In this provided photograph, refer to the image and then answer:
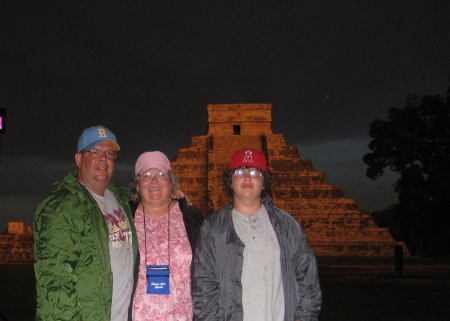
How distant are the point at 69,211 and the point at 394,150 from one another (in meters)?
26.4

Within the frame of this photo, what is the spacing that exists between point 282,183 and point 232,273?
845 inches

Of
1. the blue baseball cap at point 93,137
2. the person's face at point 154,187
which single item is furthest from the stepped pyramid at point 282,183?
the blue baseball cap at point 93,137

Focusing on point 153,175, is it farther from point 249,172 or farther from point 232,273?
point 232,273

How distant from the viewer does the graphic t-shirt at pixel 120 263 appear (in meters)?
2.99

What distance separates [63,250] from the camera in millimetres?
2721

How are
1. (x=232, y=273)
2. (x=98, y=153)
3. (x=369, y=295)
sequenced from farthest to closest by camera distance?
(x=369, y=295) < (x=98, y=153) < (x=232, y=273)

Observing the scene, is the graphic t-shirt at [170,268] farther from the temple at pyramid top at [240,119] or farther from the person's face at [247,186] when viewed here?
the temple at pyramid top at [240,119]

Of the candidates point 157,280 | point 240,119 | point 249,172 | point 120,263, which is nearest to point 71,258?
point 120,263

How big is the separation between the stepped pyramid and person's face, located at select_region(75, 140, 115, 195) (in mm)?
15393

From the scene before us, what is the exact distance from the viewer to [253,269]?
2.99 m

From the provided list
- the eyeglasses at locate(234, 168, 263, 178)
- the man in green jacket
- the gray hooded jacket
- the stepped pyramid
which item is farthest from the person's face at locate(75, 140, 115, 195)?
the stepped pyramid

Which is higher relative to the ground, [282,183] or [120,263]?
[282,183]

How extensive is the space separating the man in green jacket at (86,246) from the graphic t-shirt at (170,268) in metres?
0.09

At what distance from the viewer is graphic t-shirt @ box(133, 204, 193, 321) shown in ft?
10.1
